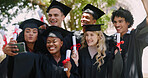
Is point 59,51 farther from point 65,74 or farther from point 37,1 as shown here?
point 37,1

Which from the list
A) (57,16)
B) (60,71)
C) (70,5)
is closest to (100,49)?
(60,71)

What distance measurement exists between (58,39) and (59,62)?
42cm

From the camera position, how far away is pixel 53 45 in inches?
152

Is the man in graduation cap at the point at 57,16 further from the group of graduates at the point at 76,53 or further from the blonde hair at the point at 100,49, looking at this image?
the blonde hair at the point at 100,49

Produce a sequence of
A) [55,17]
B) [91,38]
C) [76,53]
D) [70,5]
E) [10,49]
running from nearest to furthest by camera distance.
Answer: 1. [10,49]
2. [76,53]
3. [91,38]
4. [55,17]
5. [70,5]

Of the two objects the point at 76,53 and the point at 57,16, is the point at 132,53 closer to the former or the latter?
the point at 76,53

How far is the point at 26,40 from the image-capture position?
3881mm

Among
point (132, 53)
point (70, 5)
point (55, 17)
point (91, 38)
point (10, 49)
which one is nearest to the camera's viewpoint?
point (10, 49)

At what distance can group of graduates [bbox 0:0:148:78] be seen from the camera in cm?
360

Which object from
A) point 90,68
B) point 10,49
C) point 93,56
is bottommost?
point 90,68

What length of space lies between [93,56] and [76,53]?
1.72ft

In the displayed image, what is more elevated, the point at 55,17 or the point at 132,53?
the point at 55,17

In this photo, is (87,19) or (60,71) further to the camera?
(87,19)

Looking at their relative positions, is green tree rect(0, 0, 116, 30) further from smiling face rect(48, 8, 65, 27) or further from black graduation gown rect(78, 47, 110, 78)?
black graduation gown rect(78, 47, 110, 78)
